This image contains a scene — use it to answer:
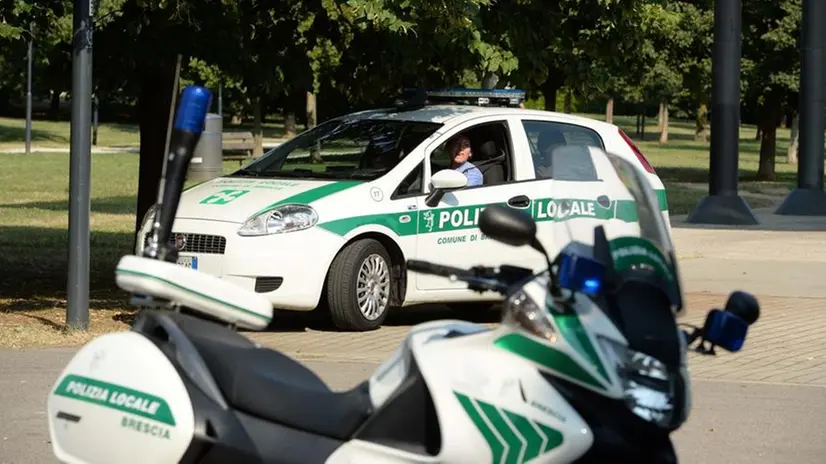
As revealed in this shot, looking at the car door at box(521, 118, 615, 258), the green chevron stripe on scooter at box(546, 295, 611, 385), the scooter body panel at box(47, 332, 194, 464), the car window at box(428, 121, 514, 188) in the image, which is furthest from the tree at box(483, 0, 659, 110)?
the green chevron stripe on scooter at box(546, 295, 611, 385)

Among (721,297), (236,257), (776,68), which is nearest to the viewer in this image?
(236,257)

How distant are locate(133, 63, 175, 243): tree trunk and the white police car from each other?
1885mm

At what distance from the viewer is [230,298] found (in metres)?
3.86

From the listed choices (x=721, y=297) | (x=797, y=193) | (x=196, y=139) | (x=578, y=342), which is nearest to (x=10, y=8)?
(x=721, y=297)

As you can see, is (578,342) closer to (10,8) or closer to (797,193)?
(10,8)

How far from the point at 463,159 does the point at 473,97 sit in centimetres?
108

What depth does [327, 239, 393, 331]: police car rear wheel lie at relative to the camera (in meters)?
11.1

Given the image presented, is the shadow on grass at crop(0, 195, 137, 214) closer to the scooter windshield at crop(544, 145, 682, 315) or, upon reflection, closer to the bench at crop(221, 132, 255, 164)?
the bench at crop(221, 132, 255, 164)

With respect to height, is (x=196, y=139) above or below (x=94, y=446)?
above

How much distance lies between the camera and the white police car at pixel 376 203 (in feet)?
35.8

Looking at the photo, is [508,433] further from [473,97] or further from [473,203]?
[473,97]

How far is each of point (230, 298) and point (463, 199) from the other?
7.95 m

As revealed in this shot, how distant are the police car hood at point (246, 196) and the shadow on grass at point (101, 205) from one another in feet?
44.6

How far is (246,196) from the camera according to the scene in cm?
1122
